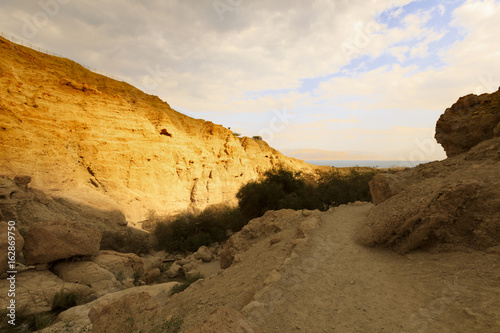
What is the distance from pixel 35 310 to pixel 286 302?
18.5 ft

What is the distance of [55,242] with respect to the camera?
21.2ft

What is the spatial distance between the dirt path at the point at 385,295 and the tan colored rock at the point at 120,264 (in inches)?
244

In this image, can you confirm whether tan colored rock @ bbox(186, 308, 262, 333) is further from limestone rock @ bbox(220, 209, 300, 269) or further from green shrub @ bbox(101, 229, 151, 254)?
green shrub @ bbox(101, 229, 151, 254)

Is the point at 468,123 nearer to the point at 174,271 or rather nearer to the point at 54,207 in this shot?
the point at 174,271

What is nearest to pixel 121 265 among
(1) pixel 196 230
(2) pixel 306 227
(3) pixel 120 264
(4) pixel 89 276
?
(3) pixel 120 264

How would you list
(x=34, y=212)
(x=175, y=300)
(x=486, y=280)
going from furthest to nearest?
(x=34, y=212), (x=175, y=300), (x=486, y=280)

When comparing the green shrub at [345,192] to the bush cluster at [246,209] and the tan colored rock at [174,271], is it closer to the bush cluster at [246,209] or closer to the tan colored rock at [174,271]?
the bush cluster at [246,209]

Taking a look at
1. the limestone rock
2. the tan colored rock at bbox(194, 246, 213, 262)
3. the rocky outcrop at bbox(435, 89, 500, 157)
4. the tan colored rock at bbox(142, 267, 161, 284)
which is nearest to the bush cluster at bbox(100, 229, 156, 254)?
the tan colored rock at bbox(142, 267, 161, 284)

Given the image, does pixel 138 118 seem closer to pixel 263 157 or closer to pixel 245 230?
pixel 245 230

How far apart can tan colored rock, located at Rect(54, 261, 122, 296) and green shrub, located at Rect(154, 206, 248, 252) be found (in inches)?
274

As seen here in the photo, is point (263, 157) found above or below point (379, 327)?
above

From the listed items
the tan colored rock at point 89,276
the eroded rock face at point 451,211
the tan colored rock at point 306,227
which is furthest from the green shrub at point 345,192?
the tan colored rock at point 89,276

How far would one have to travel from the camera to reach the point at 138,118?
18.4 m

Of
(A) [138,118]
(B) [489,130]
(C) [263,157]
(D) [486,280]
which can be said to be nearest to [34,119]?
(A) [138,118]
